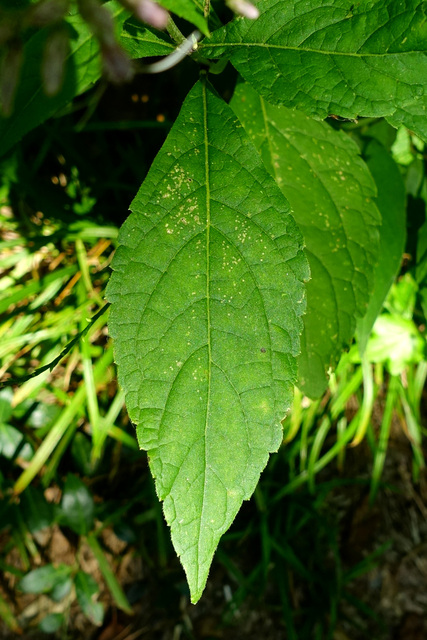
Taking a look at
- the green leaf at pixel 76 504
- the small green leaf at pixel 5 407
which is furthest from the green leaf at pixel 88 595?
the small green leaf at pixel 5 407

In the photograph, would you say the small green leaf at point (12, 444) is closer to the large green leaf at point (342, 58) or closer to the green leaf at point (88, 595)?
the green leaf at point (88, 595)

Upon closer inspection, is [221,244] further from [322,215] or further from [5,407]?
[5,407]

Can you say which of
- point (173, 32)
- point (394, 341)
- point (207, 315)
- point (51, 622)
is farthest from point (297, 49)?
point (51, 622)

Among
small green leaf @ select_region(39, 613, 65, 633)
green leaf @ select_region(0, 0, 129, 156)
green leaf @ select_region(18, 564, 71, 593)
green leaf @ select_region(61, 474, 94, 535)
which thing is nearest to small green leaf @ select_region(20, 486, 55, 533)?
green leaf @ select_region(61, 474, 94, 535)

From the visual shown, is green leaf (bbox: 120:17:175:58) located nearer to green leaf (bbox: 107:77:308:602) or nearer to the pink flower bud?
green leaf (bbox: 107:77:308:602)

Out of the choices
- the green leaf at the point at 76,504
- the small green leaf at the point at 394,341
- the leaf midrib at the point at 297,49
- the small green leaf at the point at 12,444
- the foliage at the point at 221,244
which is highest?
the leaf midrib at the point at 297,49

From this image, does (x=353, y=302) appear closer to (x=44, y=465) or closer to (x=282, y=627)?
(x=44, y=465)
